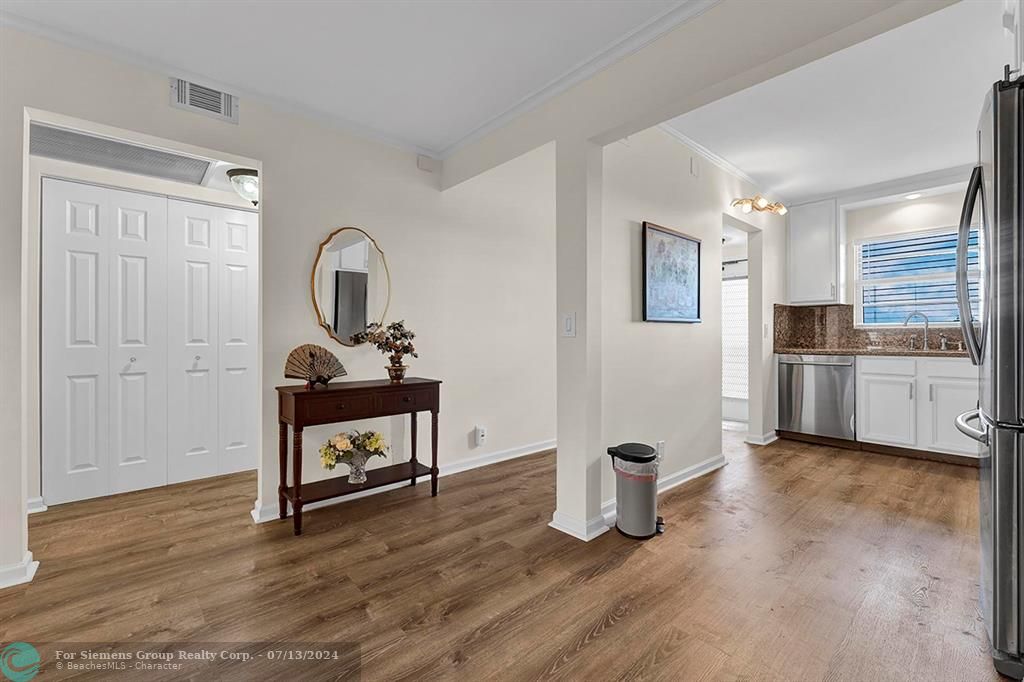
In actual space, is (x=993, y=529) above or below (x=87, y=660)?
above

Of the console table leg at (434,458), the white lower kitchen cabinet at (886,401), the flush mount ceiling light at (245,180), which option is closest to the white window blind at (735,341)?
the white lower kitchen cabinet at (886,401)

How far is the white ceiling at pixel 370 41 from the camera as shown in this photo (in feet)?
6.65

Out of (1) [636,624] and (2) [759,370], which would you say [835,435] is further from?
(1) [636,624]

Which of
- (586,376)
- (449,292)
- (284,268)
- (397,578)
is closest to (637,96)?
(586,376)

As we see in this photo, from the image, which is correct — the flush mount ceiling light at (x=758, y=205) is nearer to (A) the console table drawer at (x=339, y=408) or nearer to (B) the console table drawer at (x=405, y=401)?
(B) the console table drawer at (x=405, y=401)

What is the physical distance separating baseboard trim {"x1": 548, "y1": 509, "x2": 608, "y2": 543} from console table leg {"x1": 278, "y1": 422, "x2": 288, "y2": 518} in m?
1.63

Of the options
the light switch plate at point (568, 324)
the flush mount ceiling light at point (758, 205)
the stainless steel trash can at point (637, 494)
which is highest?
the flush mount ceiling light at point (758, 205)

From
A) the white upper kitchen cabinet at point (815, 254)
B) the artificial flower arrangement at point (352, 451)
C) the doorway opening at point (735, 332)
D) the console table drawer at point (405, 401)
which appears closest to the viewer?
the artificial flower arrangement at point (352, 451)

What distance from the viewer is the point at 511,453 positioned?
13.6ft

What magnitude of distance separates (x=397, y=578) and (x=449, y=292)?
7.17 ft

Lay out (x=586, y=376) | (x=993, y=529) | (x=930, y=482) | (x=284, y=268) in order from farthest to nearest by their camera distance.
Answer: (x=930, y=482) → (x=284, y=268) → (x=586, y=376) → (x=993, y=529)

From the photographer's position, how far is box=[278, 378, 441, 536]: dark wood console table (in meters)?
2.63

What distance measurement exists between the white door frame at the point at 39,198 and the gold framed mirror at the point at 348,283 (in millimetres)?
363

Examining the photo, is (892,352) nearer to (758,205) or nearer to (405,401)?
(758,205)
